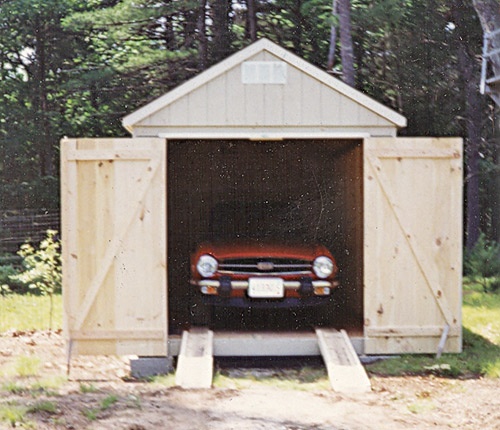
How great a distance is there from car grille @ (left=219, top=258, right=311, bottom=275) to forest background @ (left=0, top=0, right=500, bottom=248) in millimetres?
12029

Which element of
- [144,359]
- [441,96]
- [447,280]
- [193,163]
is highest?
[441,96]

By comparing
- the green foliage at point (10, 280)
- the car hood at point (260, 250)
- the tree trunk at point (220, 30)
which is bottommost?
the green foliage at point (10, 280)

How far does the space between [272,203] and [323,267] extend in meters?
1.89

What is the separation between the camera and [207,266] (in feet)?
32.0

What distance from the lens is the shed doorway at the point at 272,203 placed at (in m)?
10.6

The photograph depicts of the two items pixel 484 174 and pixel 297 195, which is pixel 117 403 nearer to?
pixel 297 195

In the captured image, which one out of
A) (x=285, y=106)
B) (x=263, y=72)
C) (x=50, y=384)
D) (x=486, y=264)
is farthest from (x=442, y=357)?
(x=486, y=264)

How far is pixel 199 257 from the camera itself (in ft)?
32.4

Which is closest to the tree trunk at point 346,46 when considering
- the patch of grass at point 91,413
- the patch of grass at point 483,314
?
the patch of grass at point 483,314

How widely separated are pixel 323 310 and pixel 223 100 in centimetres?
280

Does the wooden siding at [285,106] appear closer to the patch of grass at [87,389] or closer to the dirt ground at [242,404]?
the dirt ground at [242,404]

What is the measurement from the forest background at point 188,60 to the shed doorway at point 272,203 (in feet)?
25.9

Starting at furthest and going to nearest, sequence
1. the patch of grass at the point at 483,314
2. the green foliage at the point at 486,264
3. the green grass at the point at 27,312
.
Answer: the green foliage at the point at 486,264, the green grass at the point at 27,312, the patch of grass at the point at 483,314

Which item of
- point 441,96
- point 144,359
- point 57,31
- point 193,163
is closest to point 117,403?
point 144,359
